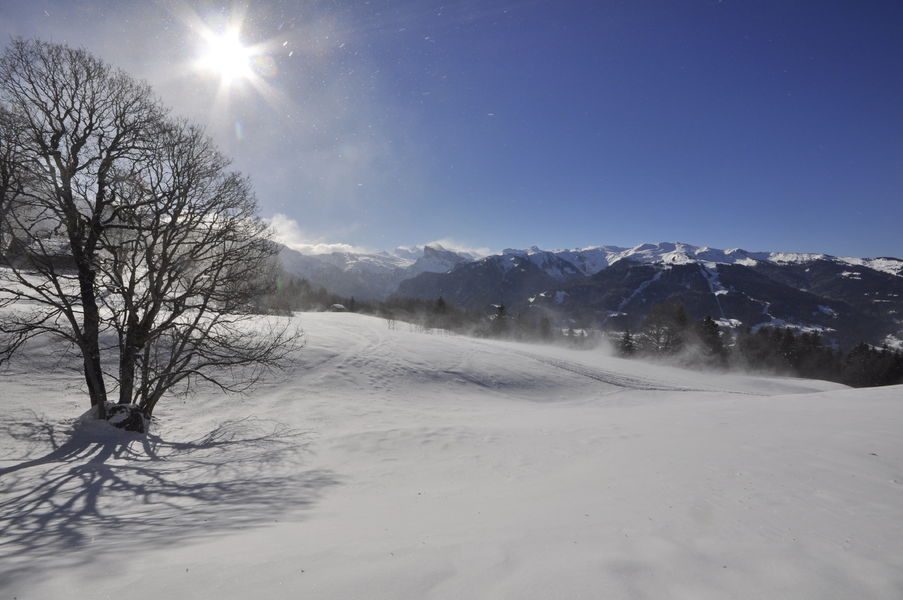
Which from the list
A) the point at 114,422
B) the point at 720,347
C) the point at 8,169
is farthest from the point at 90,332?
the point at 720,347

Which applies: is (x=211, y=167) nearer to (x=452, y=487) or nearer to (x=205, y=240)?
(x=205, y=240)

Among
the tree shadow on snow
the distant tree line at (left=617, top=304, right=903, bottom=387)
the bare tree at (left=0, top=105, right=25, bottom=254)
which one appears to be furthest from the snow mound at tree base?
the distant tree line at (left=617, top=304, right=903, bottom=387)

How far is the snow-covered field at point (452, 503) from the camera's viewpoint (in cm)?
294

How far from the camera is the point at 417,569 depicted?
304cm

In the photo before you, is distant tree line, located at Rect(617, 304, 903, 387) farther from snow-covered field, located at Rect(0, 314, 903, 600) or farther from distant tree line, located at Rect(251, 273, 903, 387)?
snow-covered field, located at Rect(0, 314, 903, 600)

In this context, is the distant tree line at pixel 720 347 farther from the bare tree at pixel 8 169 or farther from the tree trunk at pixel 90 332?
the bare tree at pixel 8 169

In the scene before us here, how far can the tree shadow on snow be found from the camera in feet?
13.5

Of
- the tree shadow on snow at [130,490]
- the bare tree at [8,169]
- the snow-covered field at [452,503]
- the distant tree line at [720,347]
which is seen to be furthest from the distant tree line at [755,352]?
the bare tree at [8,169]

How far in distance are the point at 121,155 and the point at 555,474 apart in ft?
44.1

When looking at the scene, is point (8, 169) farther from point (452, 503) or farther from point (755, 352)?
point (755, 352)

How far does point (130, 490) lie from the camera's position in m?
6.67

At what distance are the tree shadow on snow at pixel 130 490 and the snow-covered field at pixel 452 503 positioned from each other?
0.16 feet

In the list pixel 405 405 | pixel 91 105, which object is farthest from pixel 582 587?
pixel 405 405

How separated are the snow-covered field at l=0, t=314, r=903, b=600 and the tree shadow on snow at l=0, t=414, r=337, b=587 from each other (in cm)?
5
